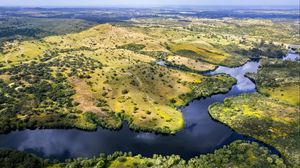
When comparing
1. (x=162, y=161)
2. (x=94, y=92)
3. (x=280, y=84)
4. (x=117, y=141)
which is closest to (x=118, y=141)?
(x=117, y=141)

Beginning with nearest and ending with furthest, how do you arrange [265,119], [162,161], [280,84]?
[162,161] < [265,119] < [280,84]

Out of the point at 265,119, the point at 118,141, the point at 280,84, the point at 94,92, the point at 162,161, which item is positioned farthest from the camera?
the point at 280,84

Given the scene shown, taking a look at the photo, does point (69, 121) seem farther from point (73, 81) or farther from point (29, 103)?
point (73, 81)

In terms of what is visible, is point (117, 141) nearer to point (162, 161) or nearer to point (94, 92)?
point (162, 161)

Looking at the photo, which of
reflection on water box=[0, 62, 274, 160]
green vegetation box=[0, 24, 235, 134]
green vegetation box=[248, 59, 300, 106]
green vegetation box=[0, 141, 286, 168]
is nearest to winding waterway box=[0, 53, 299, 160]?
reflection on water box=[0, 62, 274, 160]

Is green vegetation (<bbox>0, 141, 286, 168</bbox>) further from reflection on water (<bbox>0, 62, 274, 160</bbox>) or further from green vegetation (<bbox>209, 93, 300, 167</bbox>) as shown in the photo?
green vegetation (<bbox>209, 93, 300, 167</bbox>)

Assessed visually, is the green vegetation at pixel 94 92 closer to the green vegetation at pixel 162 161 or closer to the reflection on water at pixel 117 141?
the reflection on water at pixel 117 141
